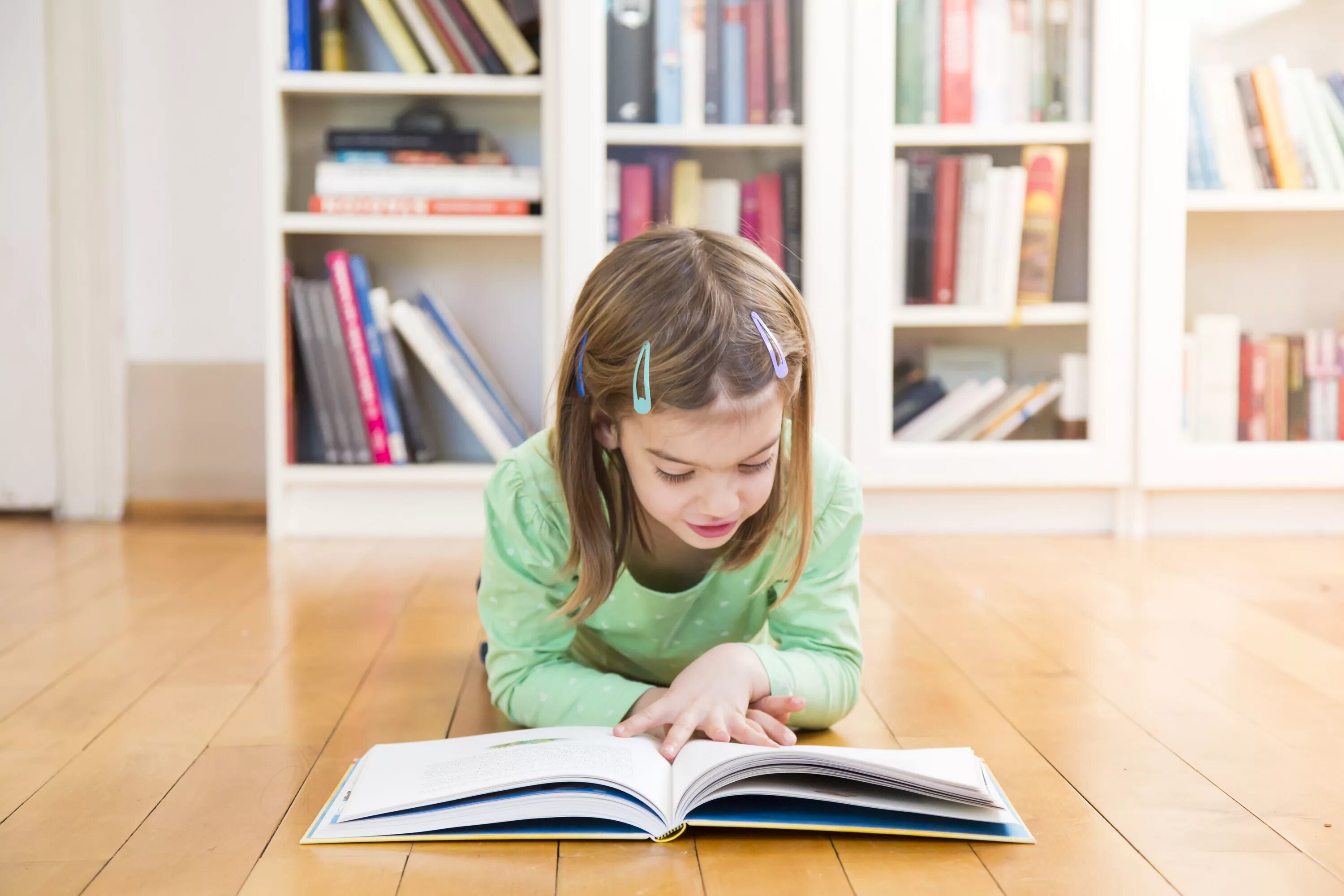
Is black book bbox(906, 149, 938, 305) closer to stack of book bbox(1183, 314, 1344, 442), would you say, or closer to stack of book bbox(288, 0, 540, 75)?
stack of book bbox(1183, 314, 1344, 442)

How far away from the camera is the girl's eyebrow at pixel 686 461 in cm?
84

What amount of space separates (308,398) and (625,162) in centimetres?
71

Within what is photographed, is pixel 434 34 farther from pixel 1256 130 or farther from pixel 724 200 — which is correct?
pixel 1256 130

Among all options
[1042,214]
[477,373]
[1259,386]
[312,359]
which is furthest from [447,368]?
[1259,386]

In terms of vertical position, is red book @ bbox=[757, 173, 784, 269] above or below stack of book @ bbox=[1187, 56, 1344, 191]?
below

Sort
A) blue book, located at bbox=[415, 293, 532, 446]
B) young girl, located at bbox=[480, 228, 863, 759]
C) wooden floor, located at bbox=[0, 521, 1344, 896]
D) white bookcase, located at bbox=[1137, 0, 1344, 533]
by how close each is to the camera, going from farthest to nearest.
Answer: blue book, located at bbox=[415, 293, 532, 446] < white bookcase, located at bbox=[1137, 0, 1344, 533] < young girl, located at bbox=[480, 228, 863, 759] < wooden floor, located at bbox=[0, 521, 1344, 896]

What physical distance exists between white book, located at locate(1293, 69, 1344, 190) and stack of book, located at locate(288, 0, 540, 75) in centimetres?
130

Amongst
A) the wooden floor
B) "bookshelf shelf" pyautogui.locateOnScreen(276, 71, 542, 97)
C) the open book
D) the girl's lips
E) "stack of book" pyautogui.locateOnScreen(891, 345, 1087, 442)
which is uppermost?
"bookshelf shelf" pyautogui.locateOnScreen(276, 71, 542, 97)

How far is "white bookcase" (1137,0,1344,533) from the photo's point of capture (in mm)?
2025

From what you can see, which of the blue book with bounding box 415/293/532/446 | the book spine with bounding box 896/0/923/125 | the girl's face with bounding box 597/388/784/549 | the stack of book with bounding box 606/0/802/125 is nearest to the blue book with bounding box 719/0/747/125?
the stack of book with bounding box 606/0/802/125

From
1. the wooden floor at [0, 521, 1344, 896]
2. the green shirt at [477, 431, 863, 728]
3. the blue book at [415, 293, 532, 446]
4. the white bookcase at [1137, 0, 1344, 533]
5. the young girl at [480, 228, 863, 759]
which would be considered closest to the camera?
the wooden floor at [0, 521, 1344, 896]

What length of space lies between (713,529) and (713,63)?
1.41 metres

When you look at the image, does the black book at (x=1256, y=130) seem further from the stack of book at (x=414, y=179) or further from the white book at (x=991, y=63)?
the stack of book at (x=414, y=179)

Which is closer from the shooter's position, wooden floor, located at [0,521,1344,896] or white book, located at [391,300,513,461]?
wooden floor, located at [0,521,1344,896]
